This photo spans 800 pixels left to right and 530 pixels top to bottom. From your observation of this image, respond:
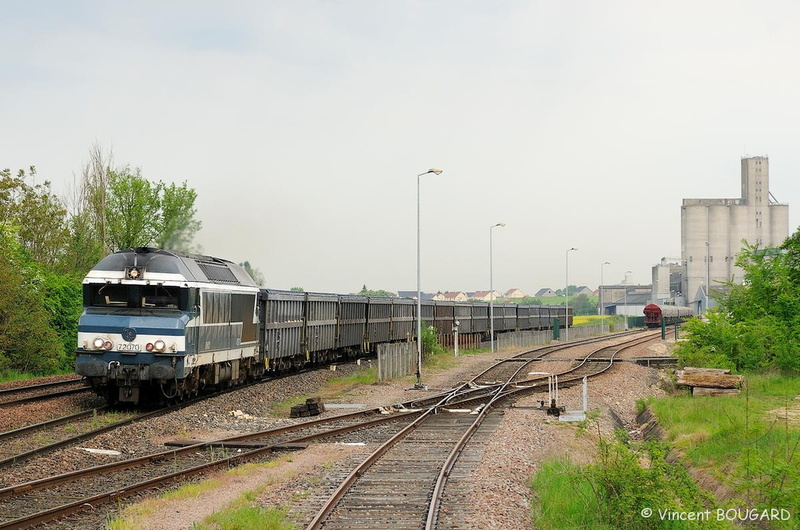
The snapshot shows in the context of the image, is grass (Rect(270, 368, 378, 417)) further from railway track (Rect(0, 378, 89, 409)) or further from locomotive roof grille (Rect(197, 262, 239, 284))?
railway track (Rect(0, 378, 89, 409))

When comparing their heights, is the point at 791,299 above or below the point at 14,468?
above

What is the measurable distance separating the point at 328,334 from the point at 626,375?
42.3 ft

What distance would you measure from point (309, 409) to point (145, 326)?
4996 mm

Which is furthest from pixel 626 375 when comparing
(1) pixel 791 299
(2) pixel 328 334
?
(2) pixel 328 334

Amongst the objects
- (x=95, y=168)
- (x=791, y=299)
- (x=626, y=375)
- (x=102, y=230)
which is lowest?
(x=626, y=375)

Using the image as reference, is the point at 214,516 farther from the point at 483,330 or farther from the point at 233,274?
the point at 483,330

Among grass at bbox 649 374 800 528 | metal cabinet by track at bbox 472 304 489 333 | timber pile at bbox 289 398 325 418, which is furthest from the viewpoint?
metal cabinet by track at bbox 472 304 489 333

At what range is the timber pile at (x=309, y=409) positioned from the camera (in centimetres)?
2314

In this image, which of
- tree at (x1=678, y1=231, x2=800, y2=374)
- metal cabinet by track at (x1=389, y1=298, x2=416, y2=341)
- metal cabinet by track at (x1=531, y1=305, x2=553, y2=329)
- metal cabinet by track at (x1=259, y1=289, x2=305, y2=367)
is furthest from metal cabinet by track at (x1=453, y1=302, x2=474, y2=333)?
metal cabinet by track at (x1=259, y1=289, x2=305, y2=367)

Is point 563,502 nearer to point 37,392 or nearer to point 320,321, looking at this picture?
point 37,392

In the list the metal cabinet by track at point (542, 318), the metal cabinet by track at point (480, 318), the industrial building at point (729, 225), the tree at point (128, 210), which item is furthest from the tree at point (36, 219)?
the industrial building at point (729, 225)

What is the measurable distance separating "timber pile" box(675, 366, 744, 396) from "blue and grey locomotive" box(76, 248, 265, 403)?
14003 millimetres

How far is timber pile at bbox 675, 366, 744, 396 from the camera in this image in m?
25.5

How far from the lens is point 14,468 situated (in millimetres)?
13969
